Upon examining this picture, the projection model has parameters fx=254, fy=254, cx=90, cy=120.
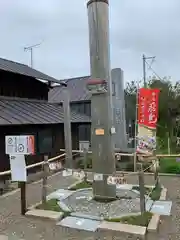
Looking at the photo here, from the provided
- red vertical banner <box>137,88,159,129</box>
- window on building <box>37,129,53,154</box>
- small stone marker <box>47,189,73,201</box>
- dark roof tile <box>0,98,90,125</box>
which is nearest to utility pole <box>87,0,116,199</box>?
small stone marker <box>47,189,73,201</box>

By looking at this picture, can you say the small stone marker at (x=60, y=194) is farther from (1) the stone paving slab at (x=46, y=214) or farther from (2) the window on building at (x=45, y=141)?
(2) the window on building at (x=45, y=141)

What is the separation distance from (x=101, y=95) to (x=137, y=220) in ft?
8.93

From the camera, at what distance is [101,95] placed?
5.78m

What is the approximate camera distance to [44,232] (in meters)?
4.35

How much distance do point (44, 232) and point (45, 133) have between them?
6.93 metres

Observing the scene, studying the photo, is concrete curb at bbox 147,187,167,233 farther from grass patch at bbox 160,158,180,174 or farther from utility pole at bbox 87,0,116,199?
grass patch at bbox 160,158,180,174

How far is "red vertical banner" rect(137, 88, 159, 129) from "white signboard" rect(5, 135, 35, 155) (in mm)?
4349

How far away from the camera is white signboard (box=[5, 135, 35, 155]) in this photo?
490 cm

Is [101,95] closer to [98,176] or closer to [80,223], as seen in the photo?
[98,176]

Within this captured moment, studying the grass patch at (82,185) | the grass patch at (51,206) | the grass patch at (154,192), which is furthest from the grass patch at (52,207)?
the grass patch at (154,192)

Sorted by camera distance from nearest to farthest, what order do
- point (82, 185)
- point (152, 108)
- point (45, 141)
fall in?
point (82, 185) < point (152, 108) < point (45, 141)

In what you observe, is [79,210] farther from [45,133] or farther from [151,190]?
[45,133]

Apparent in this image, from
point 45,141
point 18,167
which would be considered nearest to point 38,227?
point 18,167

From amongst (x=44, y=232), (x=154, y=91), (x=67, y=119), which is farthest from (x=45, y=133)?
(x=44, y=232)
